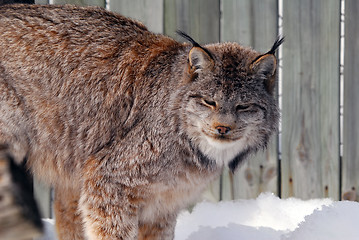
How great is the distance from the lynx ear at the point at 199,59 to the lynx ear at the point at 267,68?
26 cm

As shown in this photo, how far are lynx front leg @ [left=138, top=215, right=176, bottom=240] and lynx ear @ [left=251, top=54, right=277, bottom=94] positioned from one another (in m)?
1.09

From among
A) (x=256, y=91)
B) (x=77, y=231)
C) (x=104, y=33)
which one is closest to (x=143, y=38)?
(x=104, y=33)

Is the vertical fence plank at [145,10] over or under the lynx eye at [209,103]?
over

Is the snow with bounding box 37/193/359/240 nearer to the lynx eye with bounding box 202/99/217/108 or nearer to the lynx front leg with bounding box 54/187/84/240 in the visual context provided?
the lynx front leg with bounding box 54/187/84/240

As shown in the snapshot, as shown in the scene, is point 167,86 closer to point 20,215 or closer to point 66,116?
point 66,116

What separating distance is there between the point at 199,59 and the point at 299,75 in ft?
4.09

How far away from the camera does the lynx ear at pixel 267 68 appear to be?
331 centimetres

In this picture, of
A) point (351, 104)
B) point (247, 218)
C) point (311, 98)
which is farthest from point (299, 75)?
point (247, 218)

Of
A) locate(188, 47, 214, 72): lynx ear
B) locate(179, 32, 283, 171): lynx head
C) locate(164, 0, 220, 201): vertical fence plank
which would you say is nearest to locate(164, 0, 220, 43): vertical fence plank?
locate(164, 0, 220, 201): vertical fence plank

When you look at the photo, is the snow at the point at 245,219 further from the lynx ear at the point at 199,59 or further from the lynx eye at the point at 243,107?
the lynx ear at the point at 199,59

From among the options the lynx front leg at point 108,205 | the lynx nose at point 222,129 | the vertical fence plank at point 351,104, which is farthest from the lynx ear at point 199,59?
the vertical fence plank at point 351,104

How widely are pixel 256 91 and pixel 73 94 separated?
1142 mm

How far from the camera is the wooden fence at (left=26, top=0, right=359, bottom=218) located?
428 centimetres

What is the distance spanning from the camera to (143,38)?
3.67 metres
